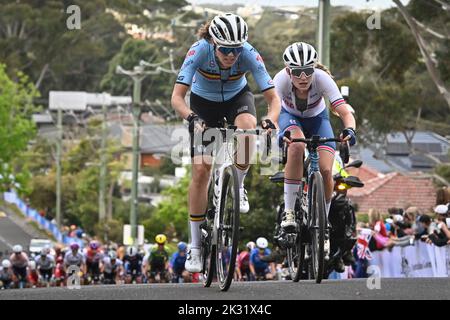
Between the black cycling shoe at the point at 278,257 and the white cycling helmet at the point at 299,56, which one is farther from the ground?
the white cycling helmet at the point at 299,56

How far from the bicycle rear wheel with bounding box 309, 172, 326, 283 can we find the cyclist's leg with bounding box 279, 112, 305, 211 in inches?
18.5

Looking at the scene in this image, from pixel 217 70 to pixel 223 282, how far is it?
1.75 meters

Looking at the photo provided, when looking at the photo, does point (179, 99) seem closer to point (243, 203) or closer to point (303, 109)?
point (243, 203)

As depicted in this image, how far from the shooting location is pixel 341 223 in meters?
14.3

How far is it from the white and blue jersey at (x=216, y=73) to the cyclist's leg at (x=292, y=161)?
92cm

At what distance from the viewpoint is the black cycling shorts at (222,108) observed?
10609 mm

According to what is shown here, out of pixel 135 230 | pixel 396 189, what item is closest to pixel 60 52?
pixel 396 189

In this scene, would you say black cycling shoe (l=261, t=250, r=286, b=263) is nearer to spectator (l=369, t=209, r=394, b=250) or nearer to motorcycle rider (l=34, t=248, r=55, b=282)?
spectator (l=369, t=209, r=394, b=250)

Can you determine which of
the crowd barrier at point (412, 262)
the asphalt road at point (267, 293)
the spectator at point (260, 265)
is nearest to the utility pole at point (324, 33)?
the spectator at point (260, 265)

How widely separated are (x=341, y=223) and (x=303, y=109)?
3.04 m

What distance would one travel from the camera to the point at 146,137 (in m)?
99.0

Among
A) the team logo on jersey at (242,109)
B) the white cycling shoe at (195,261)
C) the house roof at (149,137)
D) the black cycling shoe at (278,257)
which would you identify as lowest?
the white cycling shoe at (195,261)

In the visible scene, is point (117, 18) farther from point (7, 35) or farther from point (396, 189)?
point (396, 189)

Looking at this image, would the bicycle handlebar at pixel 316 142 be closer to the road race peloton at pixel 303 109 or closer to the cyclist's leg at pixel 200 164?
the road race peloton at pixel 303 109
